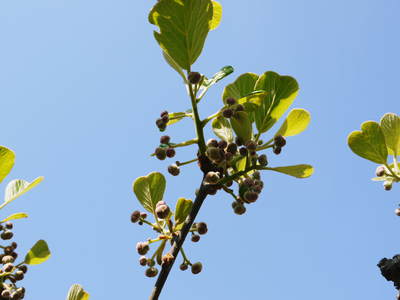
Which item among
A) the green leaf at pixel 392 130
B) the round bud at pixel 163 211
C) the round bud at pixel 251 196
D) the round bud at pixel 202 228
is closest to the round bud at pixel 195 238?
the round bud at pixel 202 228

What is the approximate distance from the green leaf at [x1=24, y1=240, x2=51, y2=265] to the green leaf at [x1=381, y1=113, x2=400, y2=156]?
63.1 inches

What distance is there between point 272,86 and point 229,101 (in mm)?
255

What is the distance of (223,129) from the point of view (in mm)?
1735

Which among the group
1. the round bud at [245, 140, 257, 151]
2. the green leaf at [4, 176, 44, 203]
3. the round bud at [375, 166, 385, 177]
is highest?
the round bud at [375, 166, 385, 177]

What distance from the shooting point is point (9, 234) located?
1.98 m

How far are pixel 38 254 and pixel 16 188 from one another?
366 mm

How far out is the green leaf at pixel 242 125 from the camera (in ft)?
5.06

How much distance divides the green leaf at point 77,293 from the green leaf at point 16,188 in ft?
1.43

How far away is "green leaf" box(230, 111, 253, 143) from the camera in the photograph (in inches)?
60.7

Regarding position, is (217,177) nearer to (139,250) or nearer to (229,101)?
(229,101)

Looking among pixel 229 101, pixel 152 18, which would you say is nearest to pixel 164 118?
pixel 229 101

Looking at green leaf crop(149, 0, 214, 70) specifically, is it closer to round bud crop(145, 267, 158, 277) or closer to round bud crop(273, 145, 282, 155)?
round bud crop(273, 145, 282, 155)

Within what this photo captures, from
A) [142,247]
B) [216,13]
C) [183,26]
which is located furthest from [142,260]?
[216,13]

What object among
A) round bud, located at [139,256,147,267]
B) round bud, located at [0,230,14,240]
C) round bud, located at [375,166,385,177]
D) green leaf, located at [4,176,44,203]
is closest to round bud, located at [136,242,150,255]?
round bud, located at [139,256,147,267]
